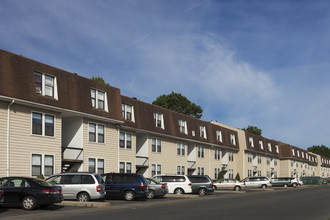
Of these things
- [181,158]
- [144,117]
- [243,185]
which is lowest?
[243,185]

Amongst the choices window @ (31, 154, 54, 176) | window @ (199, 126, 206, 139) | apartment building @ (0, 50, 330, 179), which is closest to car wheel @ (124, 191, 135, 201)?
apartment building @ (0, 50, 330, 179)

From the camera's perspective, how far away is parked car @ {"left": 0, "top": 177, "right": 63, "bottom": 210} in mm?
19141

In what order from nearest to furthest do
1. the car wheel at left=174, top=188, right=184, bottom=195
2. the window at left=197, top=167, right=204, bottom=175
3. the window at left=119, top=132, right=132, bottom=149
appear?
the car wheel at left=174, top=188, right=184, bottom=195
the window at left=119, top=132, right=132, bottom=149
the window at left=197, top=167, right=204, bottom=175

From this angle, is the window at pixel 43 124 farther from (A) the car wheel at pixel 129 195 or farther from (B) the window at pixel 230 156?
(B) the window at pixel 230 156

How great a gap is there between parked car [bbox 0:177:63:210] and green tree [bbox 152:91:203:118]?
65.4 m

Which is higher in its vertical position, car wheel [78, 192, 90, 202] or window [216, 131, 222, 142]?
window [216, 131, 222, 142]

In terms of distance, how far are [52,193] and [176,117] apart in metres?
30.2

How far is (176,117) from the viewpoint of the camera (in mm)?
48656

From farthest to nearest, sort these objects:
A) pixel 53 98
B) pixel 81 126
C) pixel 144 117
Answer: pixel 144 117 → pixel 81 126 → pixel 53 98

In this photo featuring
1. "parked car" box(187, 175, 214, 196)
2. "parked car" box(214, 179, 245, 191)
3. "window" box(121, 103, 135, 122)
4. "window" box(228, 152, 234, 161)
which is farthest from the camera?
"window" box(228, 152, 234, 161)

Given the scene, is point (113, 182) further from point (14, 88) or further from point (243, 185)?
point (243, 185)

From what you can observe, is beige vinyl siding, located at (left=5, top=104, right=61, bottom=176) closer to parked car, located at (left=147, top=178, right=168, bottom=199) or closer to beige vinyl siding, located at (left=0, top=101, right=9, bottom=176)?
beige vinyl siding, located at (left=0, top=101, right=9, bottom=176)

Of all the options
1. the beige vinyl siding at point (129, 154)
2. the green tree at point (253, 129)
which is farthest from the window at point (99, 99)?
the green tree at point (253, 129)

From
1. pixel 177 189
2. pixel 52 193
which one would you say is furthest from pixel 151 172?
pixel 52 193
